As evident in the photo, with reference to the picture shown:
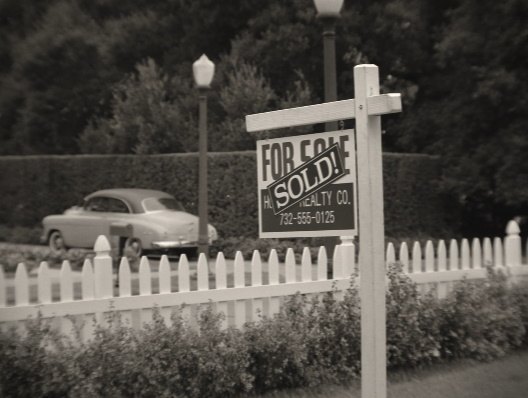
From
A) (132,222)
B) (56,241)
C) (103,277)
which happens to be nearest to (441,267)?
(103,277)

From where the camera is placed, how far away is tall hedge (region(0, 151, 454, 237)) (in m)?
17.8

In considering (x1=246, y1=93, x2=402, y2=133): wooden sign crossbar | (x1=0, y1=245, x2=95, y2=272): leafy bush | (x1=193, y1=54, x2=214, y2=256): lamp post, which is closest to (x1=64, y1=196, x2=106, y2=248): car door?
(x1=0, y1=245, x2=95, y2=272): leafy bush

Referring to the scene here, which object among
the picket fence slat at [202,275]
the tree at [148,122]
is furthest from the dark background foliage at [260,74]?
the picket fence slat at [202,275]

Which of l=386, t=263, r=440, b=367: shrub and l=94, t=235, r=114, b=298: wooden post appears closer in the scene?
l=94, t=235, r=114, b=298: wooden post

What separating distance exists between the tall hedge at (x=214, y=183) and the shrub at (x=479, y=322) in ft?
33.1

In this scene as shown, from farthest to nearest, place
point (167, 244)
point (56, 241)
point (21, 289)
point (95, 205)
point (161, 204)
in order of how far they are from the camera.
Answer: point (56, 241), point (95, 205), point (161, 204), point (167, 244), point (21, 289)

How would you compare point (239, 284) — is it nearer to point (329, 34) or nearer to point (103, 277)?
point (103, 277)

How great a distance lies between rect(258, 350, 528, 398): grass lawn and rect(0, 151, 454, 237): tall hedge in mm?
10728

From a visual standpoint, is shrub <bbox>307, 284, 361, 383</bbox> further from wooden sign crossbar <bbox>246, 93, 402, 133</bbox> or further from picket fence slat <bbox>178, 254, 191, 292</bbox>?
wooden sign crossbar <bbox>246, 93, 402, 133</bbox>

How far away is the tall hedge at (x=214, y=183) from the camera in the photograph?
17.8 meters

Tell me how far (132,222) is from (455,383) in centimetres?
1121

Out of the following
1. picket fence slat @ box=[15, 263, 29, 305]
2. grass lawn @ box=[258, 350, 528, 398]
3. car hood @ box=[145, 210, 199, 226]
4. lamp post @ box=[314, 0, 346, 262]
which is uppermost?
lamp post @ box=[314, 0, 346, 262]

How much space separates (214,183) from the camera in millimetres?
18156

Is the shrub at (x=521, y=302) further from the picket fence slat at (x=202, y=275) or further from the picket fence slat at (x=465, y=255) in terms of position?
the picket fence slat at (x=202, y=275)
